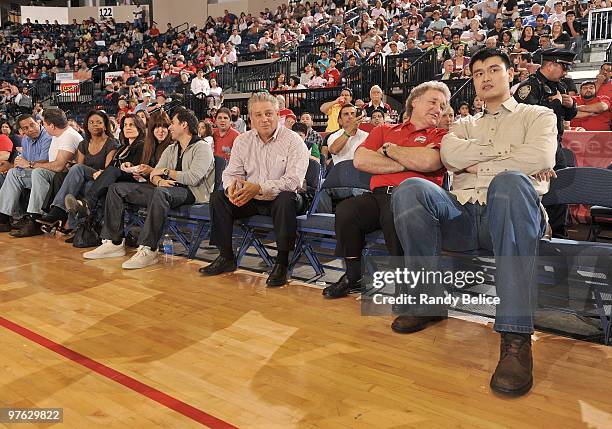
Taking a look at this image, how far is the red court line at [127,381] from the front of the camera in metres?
1.73

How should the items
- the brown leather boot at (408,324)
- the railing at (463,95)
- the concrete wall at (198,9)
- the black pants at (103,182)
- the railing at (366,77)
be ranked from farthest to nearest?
1. the concrete wall at (198,9)
2. the railing at (366,77)
3. the railing at (463,95)
4. the black pants at (103,182)
5. the brown leather boot at (408,324)

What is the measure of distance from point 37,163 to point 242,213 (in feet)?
9.38

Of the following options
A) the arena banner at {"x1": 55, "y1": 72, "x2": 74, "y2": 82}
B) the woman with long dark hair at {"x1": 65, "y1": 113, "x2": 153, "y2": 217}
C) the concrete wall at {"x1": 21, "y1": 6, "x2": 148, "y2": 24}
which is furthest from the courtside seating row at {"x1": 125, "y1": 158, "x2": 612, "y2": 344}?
the concrete wall at {"x1": 21, "y1": 6, "x2": 148, "y2": 24}

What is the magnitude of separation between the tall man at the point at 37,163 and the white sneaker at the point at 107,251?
1366mm

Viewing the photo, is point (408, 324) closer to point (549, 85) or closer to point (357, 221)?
point (357, 221)

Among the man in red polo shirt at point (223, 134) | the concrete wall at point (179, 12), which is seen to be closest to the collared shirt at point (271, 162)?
the man in red polo shirt at point (223, 134)

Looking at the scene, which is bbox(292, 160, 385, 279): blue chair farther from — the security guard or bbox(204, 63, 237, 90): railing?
bbox(204, 63, 237, 90): railing

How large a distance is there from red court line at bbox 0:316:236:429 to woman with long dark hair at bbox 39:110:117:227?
244 centimetres

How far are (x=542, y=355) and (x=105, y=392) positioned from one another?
5.51 feet

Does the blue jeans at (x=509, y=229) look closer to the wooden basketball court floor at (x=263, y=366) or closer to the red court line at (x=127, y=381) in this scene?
the wooden basketball court floor at (x=263, y=366)

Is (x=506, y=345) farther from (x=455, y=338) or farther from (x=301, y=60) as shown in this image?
(x=301, y=60)

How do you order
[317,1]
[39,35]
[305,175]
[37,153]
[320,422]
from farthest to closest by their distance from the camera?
[39,35] < [317,1] < [37,153] < [305,175] < [320,422]

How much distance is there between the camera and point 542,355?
2.18m

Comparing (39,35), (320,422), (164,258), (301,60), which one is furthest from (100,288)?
(39,35)
